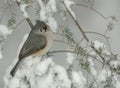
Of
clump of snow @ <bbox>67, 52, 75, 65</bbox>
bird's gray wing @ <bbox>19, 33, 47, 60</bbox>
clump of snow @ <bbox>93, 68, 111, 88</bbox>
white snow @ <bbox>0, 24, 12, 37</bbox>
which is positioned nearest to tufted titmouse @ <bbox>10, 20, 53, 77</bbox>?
bird's gray wing @ <bbox>19, 33, 47, 60</bbox>

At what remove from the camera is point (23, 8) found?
3.18 meters

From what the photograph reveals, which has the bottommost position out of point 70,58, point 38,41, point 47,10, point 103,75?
point 38,41

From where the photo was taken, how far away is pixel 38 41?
3.79 m

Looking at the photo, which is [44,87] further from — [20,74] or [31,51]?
[31,51]

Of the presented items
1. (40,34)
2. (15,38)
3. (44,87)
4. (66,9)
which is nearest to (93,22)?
(15,38)

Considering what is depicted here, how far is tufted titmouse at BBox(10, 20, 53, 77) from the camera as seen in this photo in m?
3.56

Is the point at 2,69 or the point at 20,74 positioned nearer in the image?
the point at 20,74

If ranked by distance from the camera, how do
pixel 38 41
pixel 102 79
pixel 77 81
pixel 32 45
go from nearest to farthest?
pixel 77 81
pixel 102 79
pixel 32 45
pixel 38 41

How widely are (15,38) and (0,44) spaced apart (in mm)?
2956

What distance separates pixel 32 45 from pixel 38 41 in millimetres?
113

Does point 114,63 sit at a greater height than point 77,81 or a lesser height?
lesser

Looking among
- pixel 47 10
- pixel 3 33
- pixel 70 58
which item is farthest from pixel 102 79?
pixel 3 33

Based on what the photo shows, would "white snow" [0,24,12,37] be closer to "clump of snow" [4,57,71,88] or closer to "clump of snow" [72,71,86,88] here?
"clump of snow" [4,57,71,88]

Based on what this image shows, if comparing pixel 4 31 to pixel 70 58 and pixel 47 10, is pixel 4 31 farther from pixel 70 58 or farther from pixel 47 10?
pixel 70 58
